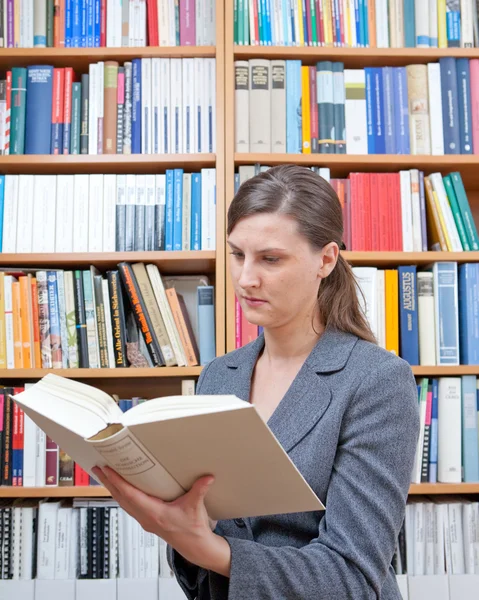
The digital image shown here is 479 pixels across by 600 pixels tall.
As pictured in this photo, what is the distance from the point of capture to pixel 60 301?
6.29ft

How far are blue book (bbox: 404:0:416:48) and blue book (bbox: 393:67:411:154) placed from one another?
0.31 ft

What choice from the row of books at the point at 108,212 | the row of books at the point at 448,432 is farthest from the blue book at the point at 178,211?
the row of books at the point at 448,432

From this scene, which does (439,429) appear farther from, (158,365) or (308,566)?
(308,566)

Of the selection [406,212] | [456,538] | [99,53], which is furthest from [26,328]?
[456,538]

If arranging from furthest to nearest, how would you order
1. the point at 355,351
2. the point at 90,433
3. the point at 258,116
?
the point at 258,116
the point at 355,351
the point at 90,433

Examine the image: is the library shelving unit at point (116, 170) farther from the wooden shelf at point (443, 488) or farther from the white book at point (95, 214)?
the wooden shelf at point (443, 488)

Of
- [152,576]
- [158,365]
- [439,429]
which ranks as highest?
[158,365]

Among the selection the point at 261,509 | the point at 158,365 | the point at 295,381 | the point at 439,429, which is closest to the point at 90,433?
the point at 261,509

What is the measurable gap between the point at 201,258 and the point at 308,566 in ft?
3.85

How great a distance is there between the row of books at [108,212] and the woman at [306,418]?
0.81m

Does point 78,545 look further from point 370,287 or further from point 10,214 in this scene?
point 370,287

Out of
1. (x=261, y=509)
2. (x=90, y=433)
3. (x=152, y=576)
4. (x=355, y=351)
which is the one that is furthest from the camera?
(x=152, y=576)

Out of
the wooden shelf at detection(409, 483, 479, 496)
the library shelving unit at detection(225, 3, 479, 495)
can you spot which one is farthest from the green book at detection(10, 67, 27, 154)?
the wooden shelf at detection(409, 483, 479, 496)

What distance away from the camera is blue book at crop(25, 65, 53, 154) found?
1.97 metres
